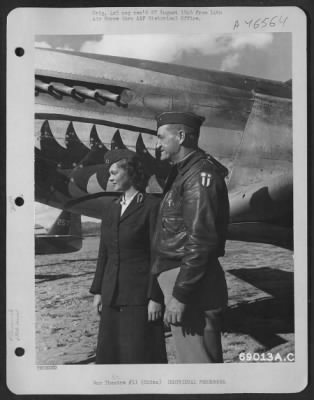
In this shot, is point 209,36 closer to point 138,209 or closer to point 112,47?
point 112,47

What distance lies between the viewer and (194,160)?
29.6 inches

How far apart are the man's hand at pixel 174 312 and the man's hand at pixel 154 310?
1 centimetres

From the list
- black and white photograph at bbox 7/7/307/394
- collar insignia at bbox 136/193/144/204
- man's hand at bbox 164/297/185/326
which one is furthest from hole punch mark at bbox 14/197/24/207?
man's hand at bbox 164/297/185/326

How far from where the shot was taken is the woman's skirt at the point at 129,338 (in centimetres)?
75

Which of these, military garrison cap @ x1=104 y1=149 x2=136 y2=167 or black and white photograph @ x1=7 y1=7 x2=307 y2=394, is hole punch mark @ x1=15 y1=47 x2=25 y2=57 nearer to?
black and white photograph @ x1=7 y1=7 x2=307 y2=394

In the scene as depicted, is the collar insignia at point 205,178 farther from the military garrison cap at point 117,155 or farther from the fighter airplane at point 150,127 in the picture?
the military garrison cap at point 117,155

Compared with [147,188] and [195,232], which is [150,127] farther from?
[195,232]

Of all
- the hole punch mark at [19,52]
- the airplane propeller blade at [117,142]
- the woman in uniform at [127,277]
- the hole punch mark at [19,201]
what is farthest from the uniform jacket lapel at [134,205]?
A: the hole punch mark at [19,52]

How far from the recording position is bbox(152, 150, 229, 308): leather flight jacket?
73 cm

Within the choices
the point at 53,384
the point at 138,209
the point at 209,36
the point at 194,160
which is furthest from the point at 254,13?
the point at 53,384

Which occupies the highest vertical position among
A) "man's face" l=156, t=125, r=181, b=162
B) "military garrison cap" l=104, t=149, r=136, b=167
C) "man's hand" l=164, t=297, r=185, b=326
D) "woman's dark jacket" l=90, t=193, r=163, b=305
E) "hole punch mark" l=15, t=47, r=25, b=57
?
"hole punch mark" l=15, t=47, r=25, b=57

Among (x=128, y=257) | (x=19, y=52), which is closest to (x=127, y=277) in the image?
(x=128, y=257)

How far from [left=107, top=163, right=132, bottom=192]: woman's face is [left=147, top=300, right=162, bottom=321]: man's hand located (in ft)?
0.77

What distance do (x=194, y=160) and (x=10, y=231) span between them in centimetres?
40
